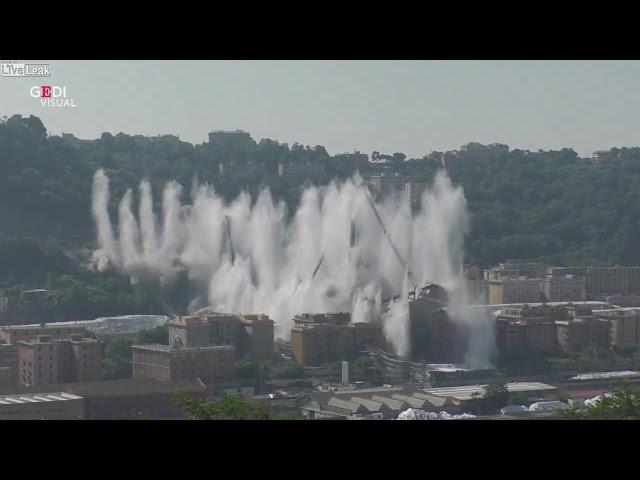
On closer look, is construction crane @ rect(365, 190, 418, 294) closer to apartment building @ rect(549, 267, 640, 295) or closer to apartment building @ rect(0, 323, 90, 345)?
apartment building @ rect(549, 267, 640, 295)

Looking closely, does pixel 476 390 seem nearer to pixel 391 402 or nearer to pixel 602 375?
pixel 391 402

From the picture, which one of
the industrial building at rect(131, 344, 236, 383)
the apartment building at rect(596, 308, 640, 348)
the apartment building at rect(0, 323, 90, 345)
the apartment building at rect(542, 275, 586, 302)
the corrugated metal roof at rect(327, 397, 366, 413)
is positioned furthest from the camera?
the apartment building at rect(542, 275, 586, 302)

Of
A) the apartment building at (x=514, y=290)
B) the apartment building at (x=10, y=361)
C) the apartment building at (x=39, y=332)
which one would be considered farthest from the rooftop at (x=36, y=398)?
the apartment building at (x=514, y=290)

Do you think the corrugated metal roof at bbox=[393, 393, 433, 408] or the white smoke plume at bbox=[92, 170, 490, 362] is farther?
the white smoke plume at bbox=[92, 170, 490, 362]

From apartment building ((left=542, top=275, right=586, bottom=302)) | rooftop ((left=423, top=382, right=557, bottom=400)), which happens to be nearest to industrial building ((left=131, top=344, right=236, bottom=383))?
rooftop ((left=423, top=382, right=557, bottom=400))

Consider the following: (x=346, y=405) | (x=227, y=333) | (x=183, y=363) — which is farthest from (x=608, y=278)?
(x=346, y=405)

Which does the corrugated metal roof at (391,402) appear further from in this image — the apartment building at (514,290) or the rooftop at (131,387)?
the apartment building at (514,290)
